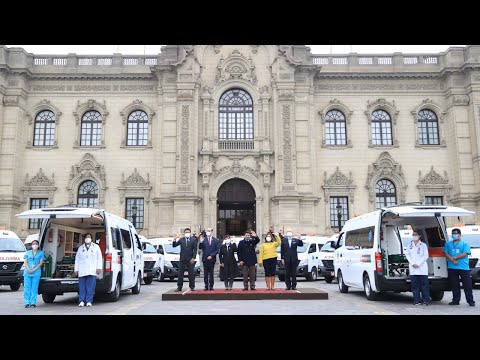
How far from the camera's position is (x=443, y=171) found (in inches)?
1280

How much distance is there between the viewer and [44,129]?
3303 cm

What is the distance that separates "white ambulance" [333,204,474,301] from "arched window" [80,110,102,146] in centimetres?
2213

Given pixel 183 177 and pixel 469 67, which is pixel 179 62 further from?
pixel 469 67

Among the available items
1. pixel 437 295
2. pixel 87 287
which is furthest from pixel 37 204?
pixel 437 295

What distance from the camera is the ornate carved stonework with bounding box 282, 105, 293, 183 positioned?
3128 centimetres

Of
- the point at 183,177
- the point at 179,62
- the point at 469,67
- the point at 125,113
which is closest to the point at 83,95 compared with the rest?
the point at 125,113

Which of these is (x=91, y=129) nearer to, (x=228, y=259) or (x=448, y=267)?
(x=228, y=259)

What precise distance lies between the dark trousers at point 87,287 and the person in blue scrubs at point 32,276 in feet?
3.79

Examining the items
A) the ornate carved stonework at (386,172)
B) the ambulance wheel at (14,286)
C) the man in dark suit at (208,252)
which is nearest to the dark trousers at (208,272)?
the man in dark suit at (208,252)

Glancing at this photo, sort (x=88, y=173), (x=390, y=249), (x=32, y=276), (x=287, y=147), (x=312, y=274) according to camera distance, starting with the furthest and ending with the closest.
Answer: (x=88, y=173)
(x=287, y=147)
(x=312, y=274)
(x=390, y=249)
(x=32, y=276)

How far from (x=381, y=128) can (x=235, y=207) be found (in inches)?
464

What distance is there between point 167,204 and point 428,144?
18.6m

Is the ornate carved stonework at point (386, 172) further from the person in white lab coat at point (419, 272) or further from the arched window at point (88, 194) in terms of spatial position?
the person in white lab coat at point (419, 272)

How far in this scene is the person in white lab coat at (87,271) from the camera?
12.6 m
